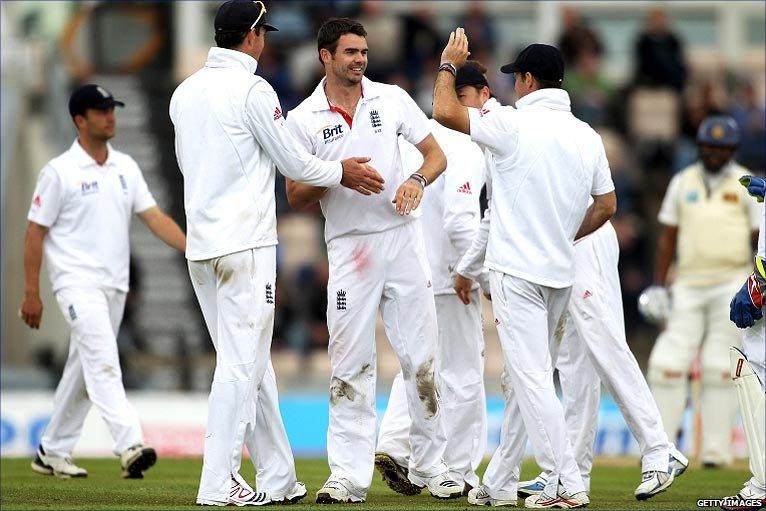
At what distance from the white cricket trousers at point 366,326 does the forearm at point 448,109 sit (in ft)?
2.87

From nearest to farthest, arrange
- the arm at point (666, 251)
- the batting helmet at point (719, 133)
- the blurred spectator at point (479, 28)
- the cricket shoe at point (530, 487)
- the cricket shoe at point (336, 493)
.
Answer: the cricket shoe at point (336, 493), the cricket shoe at point (530, 487), the batting helmet at point (719, 133), the arm at point (666, 251), the blurred spectator at point (479, 28)

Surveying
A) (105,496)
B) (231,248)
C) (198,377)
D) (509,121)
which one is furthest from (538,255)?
(198,377)

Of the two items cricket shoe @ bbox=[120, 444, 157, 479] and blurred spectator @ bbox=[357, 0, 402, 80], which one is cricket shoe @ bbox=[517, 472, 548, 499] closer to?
cricket shoe @ bbox=[120, 444, 157, 479]

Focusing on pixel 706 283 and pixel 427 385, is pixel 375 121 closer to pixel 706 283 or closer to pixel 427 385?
pixel 427 385

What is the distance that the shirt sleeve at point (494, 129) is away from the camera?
26.5 ft

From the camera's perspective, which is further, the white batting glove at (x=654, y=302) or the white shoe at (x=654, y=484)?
the white batting glove at (x=654, y=302)

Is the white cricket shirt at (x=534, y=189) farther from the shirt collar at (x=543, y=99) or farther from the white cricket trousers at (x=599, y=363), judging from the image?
the white cricket trousers at (x=599, y=363)

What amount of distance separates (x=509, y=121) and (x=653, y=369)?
477cm

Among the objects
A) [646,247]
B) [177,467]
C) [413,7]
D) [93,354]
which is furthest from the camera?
[413,7]

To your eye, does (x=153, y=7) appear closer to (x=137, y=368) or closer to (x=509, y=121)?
(x=137, y=368)

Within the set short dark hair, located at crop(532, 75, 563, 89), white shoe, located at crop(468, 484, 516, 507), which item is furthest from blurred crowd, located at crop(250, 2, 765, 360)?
short dark hair, located at crop(532, 75, 563, 89)

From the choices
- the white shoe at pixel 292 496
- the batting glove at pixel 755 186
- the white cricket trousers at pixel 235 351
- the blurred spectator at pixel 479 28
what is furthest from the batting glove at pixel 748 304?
the blurred spectator at pixel 479 28

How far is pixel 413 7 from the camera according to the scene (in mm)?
20703

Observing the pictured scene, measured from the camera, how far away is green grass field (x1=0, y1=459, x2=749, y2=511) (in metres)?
8.45
